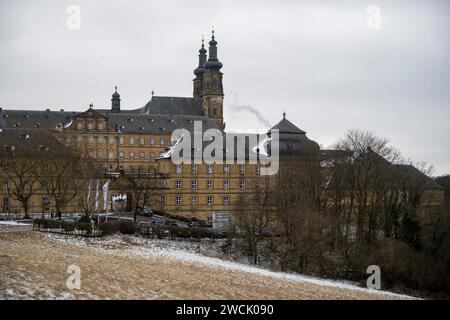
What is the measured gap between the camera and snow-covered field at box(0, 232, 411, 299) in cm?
1656

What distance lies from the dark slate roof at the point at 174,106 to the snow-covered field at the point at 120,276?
69.5 metres

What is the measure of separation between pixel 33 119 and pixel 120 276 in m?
73.9

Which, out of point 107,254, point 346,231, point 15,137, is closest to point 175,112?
point 15,137

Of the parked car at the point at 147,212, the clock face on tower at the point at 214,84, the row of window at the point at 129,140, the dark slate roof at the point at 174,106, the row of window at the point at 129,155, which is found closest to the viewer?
the parked car at the point at 147,212

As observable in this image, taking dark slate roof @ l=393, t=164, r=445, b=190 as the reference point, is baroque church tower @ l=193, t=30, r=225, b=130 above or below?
above

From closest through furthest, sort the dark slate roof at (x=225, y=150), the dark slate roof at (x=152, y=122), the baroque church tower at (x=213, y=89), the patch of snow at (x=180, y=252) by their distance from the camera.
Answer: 1. the patch of snow at (x=180, y=252)
2. the dark slate roof at (x=225, y=150)
3. the dark slate roof at (x=152, y=122)
4. the baroque church tower at (x=213, y=89)

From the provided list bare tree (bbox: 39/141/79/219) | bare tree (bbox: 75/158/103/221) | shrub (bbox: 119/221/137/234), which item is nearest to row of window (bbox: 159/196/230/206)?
bare tree (bbox: 39/141/79/219)

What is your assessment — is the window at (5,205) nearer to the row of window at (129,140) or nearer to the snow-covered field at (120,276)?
the row of window at (129,140)

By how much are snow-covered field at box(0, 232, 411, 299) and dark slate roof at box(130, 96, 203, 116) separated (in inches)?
2735

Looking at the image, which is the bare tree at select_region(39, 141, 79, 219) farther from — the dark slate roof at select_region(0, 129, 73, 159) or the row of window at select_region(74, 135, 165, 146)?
the row of window at select_region(74, 135, 165, 146)

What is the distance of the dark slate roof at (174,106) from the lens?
101 metres

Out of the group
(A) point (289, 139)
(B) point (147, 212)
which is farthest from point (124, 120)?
(A) point (289, 139)

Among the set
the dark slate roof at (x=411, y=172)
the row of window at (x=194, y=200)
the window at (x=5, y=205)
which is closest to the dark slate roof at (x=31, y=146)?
the window at (x=5, y=205)
